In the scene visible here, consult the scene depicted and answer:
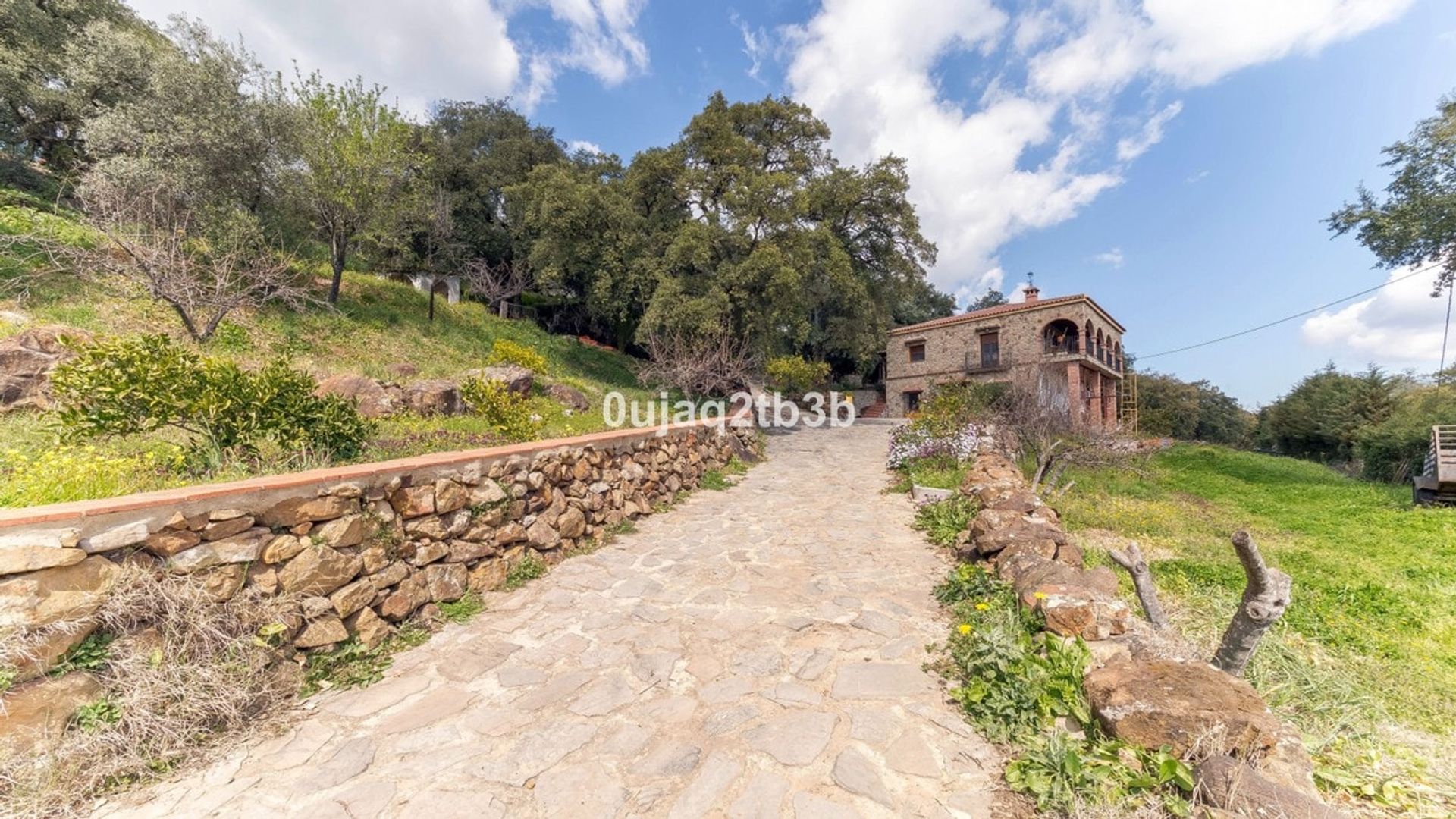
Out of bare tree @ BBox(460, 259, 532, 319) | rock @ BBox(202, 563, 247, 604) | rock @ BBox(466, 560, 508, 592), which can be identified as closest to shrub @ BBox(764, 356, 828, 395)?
bare tree @ BBox(460, 259, 532, 319)

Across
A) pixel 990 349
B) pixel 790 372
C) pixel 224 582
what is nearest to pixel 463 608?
pixel 224 582

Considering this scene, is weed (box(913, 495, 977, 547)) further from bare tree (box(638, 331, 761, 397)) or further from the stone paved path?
bare tree (box(638, 331, 761, 397))

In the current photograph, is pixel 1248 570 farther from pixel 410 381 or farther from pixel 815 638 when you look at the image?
pixel 410 381

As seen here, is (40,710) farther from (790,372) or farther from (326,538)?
(790,372)

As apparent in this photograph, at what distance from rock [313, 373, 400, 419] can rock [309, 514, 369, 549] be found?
4.17 meters

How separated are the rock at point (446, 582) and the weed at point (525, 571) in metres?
0.35

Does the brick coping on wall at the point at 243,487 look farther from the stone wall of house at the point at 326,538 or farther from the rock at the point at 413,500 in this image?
the rock at the point at 413,500

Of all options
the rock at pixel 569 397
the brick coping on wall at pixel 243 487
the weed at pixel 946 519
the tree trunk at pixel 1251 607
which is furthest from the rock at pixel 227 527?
the rock at pixel 569 397

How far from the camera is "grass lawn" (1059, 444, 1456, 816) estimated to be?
197cm

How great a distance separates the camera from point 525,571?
3.98m

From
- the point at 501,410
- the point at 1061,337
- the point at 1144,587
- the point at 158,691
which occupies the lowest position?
the point at 158,691

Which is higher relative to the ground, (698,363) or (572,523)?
(698,363)

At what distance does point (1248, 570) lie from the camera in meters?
2.14

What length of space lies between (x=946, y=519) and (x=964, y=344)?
19.5 metres
